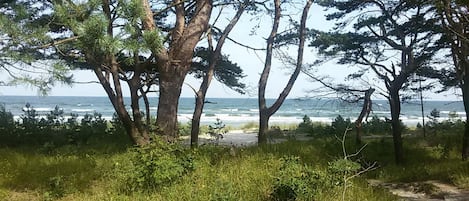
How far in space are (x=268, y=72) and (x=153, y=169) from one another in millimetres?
7089

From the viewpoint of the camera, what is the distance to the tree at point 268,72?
37.6ft

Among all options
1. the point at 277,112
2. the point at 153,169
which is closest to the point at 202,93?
Result: the point at 153,169

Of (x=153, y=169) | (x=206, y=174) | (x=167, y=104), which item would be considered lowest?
(x=206, y=174)

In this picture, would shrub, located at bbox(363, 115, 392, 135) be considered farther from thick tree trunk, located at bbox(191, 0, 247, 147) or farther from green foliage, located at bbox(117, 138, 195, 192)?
green foliage, located at bbox(117, 138, 195, 192)

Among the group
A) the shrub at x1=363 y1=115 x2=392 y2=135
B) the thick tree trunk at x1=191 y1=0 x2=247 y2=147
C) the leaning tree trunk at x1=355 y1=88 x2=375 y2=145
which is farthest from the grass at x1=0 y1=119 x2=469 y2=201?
the shrub at x1=363 y1=115 x2=392 y2=135

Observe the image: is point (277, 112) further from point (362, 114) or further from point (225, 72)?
point (362, 114)

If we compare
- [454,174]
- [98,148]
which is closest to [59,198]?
[98,148]

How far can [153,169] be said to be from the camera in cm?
541

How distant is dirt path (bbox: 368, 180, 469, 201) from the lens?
18.6ft

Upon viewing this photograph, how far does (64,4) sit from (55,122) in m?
8.09

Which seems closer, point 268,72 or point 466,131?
point 466,131

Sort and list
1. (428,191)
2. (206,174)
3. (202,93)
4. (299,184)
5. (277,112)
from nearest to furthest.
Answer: (299,184) → (206,174) → (428,191) → (202,93) → (277,112)

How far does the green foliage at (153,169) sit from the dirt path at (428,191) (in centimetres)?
276

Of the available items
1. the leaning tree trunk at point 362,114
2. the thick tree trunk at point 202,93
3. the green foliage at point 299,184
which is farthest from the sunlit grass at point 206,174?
the thick tree trunk at point 202,93
